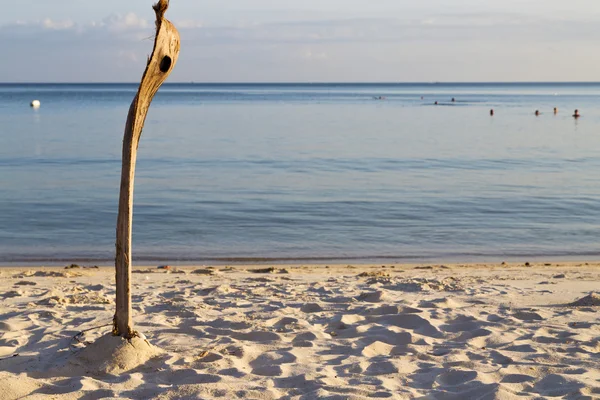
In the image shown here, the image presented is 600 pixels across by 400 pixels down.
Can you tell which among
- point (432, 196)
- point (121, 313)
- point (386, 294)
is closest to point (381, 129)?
point (432, 196)

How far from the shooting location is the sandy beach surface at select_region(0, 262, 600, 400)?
510cm

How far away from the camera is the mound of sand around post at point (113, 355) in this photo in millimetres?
5441

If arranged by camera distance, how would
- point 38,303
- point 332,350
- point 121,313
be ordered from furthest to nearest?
point 38,303, point 332,350, point 121,313

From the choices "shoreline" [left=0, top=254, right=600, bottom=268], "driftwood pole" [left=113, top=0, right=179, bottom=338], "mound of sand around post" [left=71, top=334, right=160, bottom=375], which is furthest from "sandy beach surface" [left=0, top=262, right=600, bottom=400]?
"shoreline" [left=0, top=254, right=600, bottom=268]

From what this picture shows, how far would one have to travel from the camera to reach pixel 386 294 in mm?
8141

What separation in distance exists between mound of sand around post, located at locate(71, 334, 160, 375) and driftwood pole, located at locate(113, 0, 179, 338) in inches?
11.9

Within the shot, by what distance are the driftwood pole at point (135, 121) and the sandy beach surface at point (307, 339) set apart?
61 cm

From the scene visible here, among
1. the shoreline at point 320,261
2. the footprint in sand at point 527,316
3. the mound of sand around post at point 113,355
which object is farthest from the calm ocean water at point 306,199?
the mound of sand around post at point 113,355

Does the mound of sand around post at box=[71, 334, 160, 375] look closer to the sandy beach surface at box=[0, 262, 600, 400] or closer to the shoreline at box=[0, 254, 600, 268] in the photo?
the sandy beach surface at box=[0, 262, 600, 400]

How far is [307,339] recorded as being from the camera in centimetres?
636

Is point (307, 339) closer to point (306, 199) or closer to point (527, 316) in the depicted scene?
point (527, 316)

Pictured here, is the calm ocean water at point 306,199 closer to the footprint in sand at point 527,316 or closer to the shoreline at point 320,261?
the shoreline at point 320,261

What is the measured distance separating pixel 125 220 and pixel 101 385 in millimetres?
1183

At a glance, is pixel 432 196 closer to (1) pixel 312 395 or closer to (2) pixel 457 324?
(2) pixel 457 324
